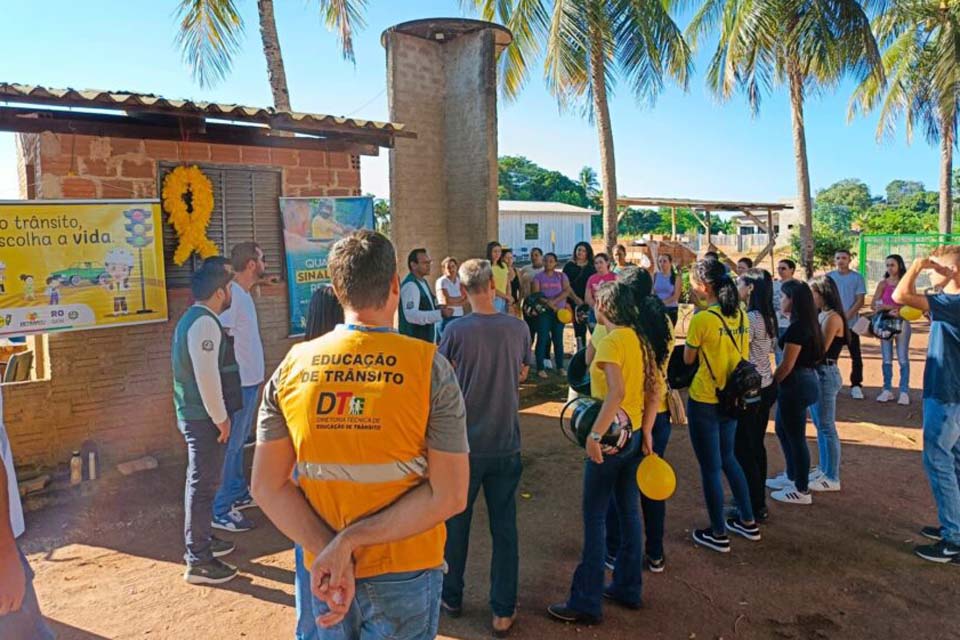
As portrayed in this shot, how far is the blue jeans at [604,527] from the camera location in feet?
10.8

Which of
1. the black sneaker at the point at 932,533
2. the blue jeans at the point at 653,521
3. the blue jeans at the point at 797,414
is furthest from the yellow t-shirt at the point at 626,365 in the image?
the black sneaker at the point at 932,533

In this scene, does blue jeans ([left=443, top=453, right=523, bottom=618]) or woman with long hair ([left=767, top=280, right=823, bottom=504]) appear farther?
woman with long hair ([left=767, top=280, right=823, bottom=504])

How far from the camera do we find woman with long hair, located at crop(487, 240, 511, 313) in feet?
29.6

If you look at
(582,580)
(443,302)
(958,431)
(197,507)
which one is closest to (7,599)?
(197,507)

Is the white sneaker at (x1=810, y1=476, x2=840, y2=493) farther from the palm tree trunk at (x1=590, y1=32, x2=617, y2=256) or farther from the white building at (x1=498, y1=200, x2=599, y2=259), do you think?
the white building at (x1=498, y1=200, x2=599, y2=259)

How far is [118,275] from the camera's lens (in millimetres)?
5621

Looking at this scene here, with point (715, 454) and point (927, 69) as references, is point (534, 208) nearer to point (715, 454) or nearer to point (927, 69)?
point (927, 69)

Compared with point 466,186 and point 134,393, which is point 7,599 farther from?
point 466,186

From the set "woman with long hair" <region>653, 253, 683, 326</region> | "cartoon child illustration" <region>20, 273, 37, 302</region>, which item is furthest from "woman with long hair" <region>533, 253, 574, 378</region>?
"cartoon child illustration" <region>20, 273, 37, 302</region>

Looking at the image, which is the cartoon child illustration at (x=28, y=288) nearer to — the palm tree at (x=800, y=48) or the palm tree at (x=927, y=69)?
the palm tree at (x=800, y=48)

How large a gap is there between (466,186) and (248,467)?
625 cm

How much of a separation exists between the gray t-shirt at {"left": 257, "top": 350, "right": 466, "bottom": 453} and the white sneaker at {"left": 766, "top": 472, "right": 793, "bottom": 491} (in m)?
4.25

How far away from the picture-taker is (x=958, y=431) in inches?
153

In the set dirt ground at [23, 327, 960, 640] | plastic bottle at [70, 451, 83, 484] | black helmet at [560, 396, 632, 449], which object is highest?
black helmet at [560, 396, 632, 449]
